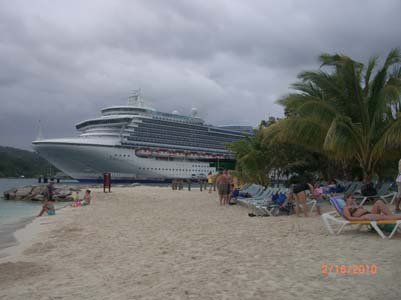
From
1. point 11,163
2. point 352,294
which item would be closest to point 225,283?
point 352,294

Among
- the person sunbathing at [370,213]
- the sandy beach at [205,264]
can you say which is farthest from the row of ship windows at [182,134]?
the person sunbathing at [370,213]

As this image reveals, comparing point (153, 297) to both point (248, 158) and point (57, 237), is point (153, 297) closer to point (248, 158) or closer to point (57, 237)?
point (57, 237)

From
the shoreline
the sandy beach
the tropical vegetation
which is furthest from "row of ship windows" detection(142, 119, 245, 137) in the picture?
the sandy beach

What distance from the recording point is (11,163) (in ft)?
389

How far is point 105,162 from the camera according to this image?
175ft

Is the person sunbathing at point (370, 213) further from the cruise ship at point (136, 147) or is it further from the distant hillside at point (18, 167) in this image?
the distant hillside at point (18, 167)

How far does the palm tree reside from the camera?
12.1m

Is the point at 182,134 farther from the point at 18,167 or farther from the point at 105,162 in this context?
the point at 18,167

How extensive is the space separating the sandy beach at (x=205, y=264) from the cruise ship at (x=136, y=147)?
147ft

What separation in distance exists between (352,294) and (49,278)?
3282 mm

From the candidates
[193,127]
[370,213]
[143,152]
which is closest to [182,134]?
[193,127]

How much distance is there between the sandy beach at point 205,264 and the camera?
12.9ft

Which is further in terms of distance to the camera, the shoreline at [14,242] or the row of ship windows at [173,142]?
the row of ship windows at [173,142]

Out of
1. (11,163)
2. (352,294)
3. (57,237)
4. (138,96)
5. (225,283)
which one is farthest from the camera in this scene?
(11,163)
